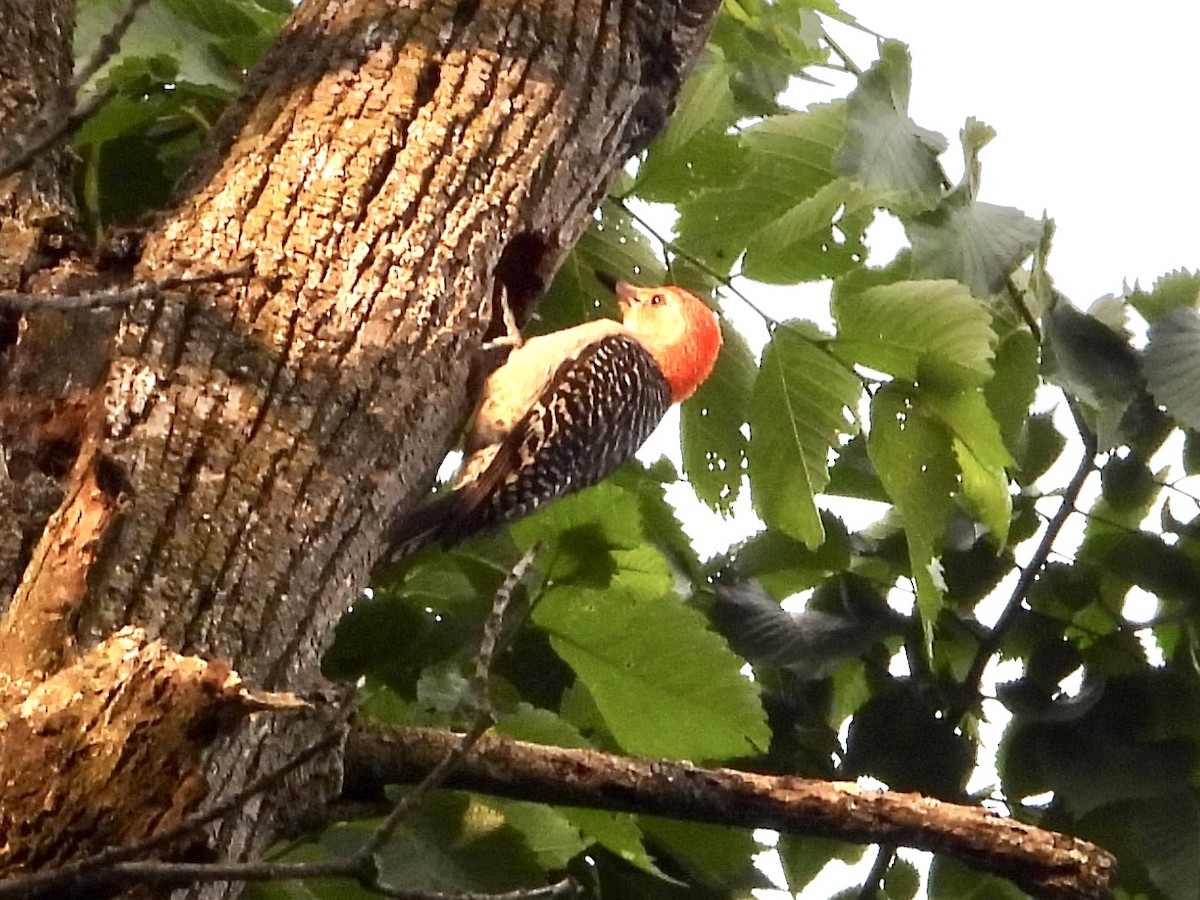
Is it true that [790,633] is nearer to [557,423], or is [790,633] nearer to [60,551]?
[557,423]

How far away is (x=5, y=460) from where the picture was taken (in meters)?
1.49

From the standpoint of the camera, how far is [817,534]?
255 cm

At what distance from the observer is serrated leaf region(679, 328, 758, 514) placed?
2705 millimetres

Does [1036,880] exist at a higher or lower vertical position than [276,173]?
lower

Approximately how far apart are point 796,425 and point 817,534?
7.6 inches

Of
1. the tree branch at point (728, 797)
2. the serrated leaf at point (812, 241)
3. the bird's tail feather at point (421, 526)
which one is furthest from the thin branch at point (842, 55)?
the tree branch at point (728, 797)

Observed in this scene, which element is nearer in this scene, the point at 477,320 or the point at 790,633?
the point at 477,320

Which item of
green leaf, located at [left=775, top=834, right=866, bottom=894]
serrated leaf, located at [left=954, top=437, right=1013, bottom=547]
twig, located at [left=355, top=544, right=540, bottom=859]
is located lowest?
green leaf, located at [left=775, top=834, right=866, bottom=894]

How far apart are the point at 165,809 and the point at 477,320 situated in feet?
2.77

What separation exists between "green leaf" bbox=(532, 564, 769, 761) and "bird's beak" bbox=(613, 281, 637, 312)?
79 centimetres

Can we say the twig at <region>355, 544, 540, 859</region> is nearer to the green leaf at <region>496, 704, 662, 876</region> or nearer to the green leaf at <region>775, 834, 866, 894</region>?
the green leaf at <region>496, 704, 662, 876</region>

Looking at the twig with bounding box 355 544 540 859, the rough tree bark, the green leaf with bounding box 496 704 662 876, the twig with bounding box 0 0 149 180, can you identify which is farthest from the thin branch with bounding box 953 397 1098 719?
the twig with bounding box 0 0 149 180

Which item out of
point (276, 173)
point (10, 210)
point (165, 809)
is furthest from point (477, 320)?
point (165, 809)

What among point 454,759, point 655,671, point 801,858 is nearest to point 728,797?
point 655,671
